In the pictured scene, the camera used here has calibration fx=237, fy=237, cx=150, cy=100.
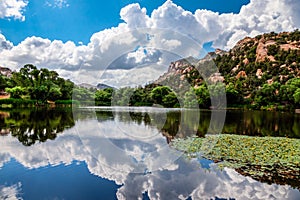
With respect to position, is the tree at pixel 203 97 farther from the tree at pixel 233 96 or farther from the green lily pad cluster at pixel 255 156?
the green lily pad cluster at pixel 255 156

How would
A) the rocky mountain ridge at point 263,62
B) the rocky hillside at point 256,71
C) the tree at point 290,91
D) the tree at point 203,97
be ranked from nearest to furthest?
1. the tree at point 290,91
2. the tree at point 203,97
3. the rocky hillside at point 256,71
4. the rocky mountain ridge at point 263,62

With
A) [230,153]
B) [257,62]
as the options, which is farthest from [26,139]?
[257,62]

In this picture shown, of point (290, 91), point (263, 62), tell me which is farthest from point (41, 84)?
point (263, 62)

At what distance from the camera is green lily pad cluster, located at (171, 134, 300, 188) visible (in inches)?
256

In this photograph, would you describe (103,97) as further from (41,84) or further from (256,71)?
(256,71)

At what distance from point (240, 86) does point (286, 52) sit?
21.4 meters

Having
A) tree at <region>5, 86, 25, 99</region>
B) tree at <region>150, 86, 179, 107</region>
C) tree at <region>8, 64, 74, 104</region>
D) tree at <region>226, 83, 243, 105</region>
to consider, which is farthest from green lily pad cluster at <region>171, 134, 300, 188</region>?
tree at <region>5, 86, 25, 99</region>

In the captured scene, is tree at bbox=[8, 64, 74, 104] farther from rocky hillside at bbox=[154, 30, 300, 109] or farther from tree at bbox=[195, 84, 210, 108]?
tree at bbox=[195, 84, 210, 108]

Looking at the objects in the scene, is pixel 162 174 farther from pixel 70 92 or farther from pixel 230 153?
pixel 70 92

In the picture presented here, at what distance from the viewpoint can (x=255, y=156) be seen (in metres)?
8.28

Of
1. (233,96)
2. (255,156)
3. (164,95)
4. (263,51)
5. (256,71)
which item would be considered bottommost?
(255,156)

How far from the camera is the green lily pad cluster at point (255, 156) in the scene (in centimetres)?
650

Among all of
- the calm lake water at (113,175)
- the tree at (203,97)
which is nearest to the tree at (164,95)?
the tree at (203,97)

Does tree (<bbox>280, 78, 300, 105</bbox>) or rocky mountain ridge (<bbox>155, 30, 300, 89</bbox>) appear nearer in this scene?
tree (<bbox>280, 78, 300, 105</bbox>)
